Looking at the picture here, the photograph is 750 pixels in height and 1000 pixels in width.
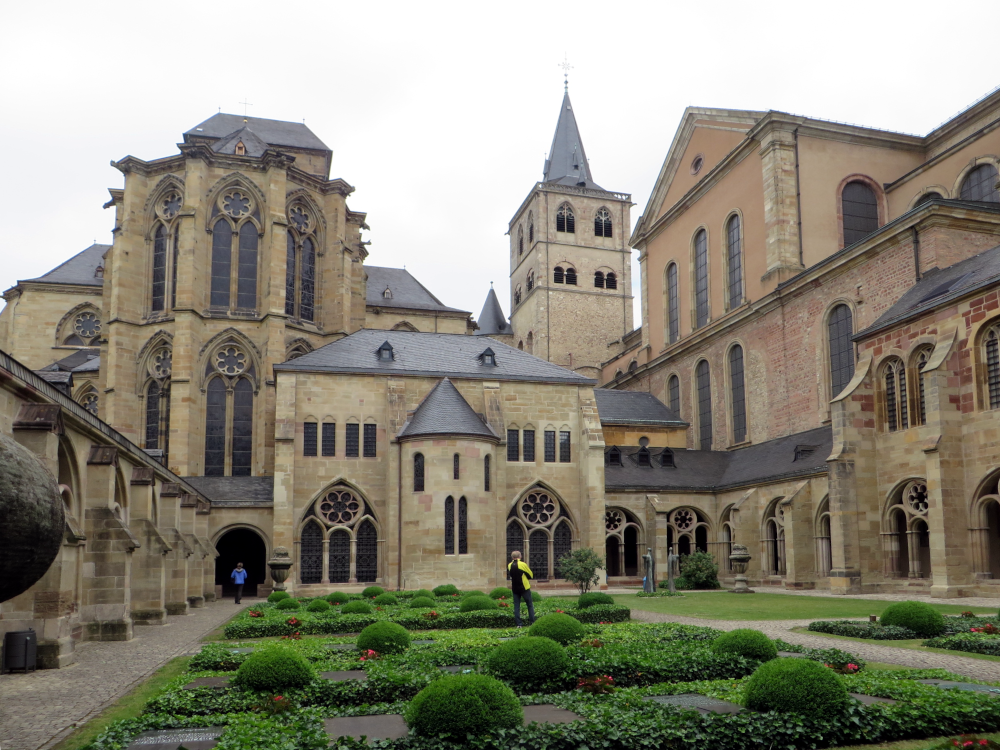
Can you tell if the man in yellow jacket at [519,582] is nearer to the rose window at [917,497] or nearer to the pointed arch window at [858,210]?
the rose window at [917,497]

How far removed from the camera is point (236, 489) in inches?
1571

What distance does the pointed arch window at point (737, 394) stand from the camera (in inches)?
1860

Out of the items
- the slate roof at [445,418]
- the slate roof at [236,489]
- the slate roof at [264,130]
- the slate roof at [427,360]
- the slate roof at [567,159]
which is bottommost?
the slate roof at [236,489]

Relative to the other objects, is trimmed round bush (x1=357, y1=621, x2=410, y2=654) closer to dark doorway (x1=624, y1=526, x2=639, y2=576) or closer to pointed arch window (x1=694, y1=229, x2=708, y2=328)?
dark doorway (x1=624, y1=526, x2=639, y2=576)

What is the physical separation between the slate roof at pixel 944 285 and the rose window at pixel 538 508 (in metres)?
14.8

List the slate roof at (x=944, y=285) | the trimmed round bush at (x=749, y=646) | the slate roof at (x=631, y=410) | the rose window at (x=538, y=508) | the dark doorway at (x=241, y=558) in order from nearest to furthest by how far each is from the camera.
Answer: the trimmed round bush at (x=749, y=646) < the slate roof at (x=944, y=285) < the rose window at (x=538, y=508) < the dark doorway at (x=241, y=558) < the slate roof at (x=631, y=410)

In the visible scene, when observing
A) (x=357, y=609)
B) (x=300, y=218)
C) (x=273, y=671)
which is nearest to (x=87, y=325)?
(x=300, y=218)

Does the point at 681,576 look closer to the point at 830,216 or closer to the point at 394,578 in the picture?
the point at 394,578

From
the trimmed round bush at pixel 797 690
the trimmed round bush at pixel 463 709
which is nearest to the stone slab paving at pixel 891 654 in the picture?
the trimmed round bush at pixel 797 690

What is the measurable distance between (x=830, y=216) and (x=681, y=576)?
1968cm

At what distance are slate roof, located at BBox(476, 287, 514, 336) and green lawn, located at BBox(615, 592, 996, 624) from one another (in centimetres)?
5648

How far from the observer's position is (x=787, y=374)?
1681 inches

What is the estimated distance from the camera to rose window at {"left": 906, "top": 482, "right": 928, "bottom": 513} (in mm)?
29891

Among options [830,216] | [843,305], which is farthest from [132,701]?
[830,216]
